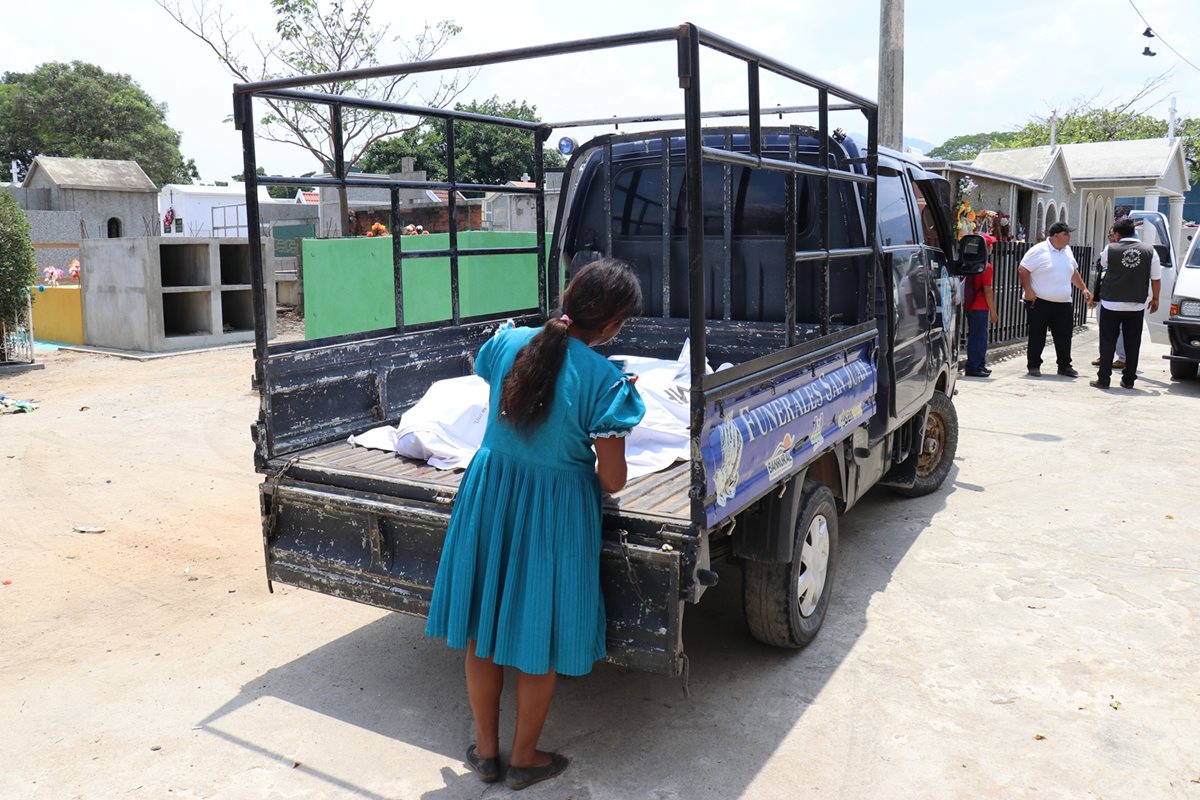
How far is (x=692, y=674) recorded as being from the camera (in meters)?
3.88

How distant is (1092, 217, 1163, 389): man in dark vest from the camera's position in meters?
10.4

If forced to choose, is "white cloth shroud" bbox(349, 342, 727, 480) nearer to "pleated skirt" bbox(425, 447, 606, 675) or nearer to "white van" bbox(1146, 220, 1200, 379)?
"pleated skirt" bbox(425, 447, 606, 675)

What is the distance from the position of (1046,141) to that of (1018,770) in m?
48.4

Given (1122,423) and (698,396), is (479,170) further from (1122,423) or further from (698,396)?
(698,396)

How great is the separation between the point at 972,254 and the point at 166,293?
1168cm

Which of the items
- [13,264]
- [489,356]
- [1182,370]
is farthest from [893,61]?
[13,264]

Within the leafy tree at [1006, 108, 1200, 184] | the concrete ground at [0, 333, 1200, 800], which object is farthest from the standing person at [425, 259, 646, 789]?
the leafy tree at [1006, 108, 1200, 184]

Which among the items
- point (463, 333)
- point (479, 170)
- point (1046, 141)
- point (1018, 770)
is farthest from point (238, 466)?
point (1046, 141)

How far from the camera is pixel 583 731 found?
344cm

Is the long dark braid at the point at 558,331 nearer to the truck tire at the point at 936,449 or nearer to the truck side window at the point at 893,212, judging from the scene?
the truck side window at the point at 893,212

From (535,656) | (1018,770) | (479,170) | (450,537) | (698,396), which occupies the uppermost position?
(479,170)

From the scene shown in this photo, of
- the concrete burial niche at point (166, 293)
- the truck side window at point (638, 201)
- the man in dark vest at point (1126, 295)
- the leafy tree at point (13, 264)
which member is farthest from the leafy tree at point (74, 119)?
the truck side window at point (638, 201)

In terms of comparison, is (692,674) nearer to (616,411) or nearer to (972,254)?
(616,411)

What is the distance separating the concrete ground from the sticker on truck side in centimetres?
87
